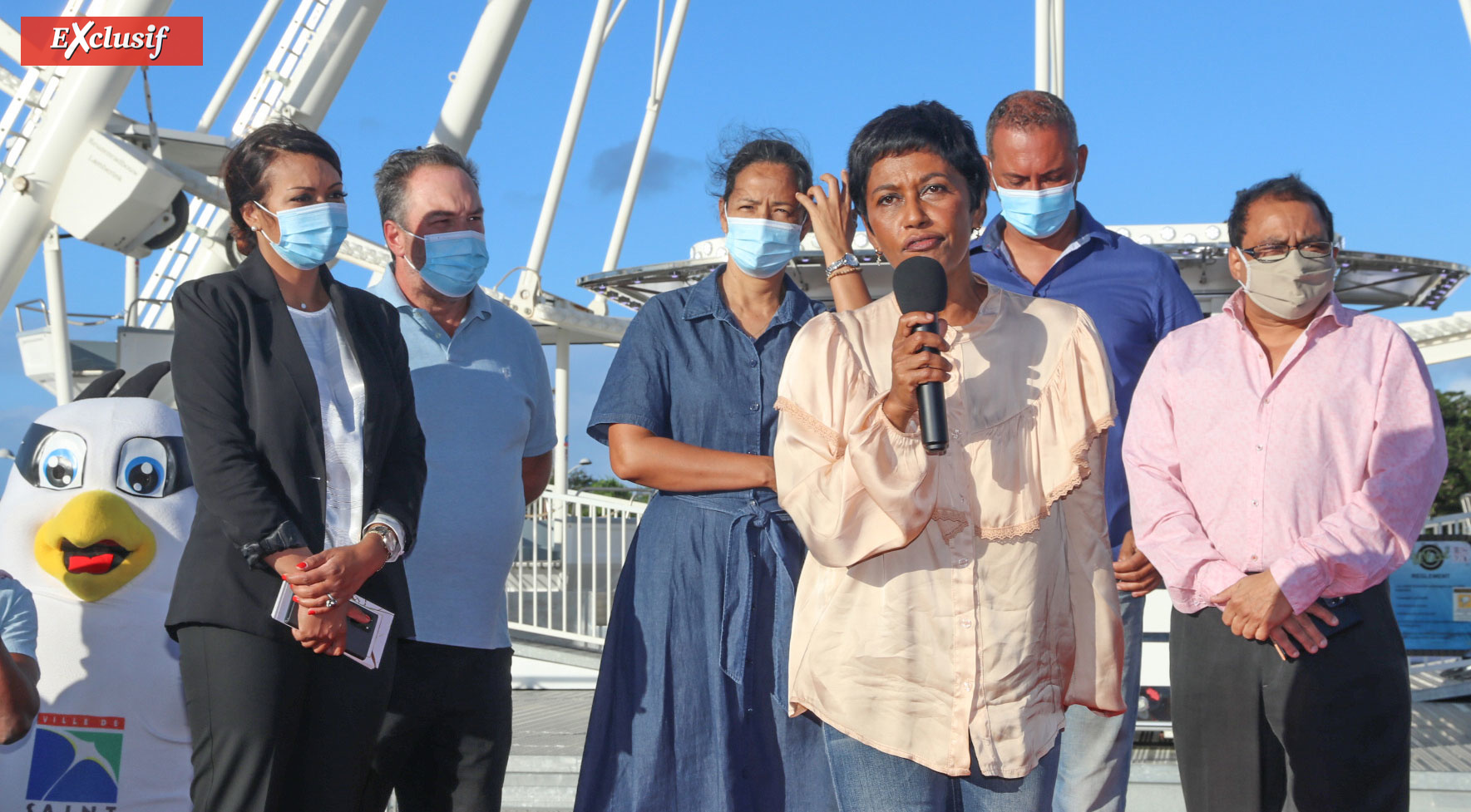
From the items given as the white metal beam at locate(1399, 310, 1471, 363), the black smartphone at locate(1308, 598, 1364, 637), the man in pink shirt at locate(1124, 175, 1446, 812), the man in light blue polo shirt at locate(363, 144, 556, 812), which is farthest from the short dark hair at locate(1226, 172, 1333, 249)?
the white metal beam at locate(1399, 310, 1471, 363)

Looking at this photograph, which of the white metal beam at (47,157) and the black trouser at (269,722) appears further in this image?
the white metal beam at (47,157)

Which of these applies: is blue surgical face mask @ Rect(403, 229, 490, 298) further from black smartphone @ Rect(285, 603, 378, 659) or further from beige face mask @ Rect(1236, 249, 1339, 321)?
beige face mask @ Rect(1236, 249, 1339, 321)

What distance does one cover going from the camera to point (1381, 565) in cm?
287

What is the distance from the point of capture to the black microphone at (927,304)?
6.61ft

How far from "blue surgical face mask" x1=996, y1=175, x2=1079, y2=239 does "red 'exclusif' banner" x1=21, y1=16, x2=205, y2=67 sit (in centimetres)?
805

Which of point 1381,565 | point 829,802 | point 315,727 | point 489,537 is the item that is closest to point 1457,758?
point 1381,565

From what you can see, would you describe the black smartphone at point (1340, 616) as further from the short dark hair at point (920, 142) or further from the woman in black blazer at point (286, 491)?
the woman in black blazer at point (286, 491)

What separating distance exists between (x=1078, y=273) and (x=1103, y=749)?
1372 mm

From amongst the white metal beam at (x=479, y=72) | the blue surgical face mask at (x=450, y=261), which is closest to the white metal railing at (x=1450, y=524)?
the white metal beam at (x=479, y=72)

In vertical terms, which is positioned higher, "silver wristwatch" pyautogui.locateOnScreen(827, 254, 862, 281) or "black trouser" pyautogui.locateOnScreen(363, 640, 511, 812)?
"silver wristwatch" pyautogui.locateOnScreen(827, 254, 862, 281)

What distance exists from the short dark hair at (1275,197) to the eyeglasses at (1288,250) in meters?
0.04

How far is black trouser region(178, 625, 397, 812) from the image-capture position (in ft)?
8.82

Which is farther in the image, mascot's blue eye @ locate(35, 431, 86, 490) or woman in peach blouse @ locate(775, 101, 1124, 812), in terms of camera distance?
mascot's blue eye @ locate(35, 431, 86, 490)

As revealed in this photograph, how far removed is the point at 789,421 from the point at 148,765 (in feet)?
9.05
